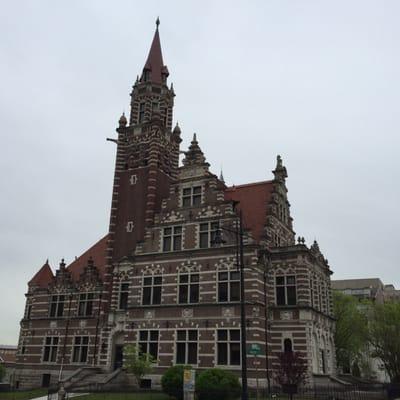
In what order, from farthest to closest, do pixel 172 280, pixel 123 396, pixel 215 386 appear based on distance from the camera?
pixel 172 280
pixel 123 396
pixel 215 386

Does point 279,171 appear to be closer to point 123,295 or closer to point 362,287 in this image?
point 123,295

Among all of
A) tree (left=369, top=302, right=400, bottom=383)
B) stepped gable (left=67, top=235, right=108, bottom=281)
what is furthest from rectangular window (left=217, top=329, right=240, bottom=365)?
tree (left=369, top=302, right=400, bottom=383)

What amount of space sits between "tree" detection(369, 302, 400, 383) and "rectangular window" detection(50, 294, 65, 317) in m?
31.7

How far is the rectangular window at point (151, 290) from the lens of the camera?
39125 mm

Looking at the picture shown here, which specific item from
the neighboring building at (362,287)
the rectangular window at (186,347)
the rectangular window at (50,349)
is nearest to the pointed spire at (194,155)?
the rectangular window at (186,347)

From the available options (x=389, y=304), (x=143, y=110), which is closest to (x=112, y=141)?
(x=143, y=110)

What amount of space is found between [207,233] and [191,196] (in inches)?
155

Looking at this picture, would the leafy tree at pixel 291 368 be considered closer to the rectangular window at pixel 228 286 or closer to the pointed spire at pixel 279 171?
the rectangular window at pixel 228 286

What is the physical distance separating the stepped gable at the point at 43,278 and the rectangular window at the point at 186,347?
19.0 meters

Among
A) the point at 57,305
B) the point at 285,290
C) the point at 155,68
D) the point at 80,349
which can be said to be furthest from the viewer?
the point at 155,68

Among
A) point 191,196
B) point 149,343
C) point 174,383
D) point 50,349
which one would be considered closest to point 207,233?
point 191,196

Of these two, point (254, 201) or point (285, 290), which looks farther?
point (254, 201)

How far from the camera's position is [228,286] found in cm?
3625

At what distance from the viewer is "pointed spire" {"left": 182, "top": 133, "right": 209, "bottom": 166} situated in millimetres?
41900
